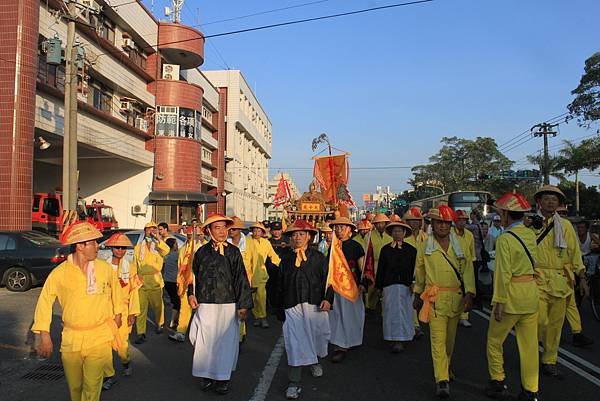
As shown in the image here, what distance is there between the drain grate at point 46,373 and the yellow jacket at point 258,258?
2944mm

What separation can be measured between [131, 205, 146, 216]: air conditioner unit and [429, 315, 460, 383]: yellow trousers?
81.6 feet

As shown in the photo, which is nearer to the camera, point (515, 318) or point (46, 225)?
point (515, 318)

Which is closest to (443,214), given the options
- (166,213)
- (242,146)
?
(166,213)

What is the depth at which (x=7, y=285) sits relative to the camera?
11273 millimetres

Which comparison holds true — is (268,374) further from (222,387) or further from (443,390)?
(443,390)

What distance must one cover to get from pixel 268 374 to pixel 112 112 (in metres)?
21.7

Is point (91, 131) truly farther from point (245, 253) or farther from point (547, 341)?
point (547, 341)

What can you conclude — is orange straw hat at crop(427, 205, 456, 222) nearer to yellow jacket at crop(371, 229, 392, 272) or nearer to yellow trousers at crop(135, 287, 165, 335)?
yellow jacket at crop(371, 229, 392, 272)

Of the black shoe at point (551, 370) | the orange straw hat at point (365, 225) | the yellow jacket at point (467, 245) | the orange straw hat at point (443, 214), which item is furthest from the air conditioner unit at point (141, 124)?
the black shoe at point (551, 370)

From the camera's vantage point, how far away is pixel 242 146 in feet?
163

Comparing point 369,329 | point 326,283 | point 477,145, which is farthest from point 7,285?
point 477,145

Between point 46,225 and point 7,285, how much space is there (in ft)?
24.8

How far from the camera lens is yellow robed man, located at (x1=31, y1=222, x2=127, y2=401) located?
11.7 ft

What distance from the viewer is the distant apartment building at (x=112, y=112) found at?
1555 cm
